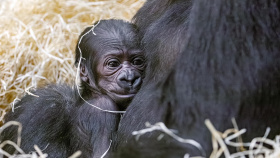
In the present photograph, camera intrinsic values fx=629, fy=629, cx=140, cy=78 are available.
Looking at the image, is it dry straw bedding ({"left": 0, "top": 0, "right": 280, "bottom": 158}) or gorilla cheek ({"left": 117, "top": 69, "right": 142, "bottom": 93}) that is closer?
gorilla cheek ({"left": 117, "top": 69, "right": 142, "bottom": 93})

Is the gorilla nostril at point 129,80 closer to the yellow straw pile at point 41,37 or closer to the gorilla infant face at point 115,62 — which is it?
the gorilla infant face at point 115,62

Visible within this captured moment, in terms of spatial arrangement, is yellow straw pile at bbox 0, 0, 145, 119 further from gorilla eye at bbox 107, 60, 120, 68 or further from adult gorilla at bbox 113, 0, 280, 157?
adult gorilla at bbox 113, 0, 280, 157

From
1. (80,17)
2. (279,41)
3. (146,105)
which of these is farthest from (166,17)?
(80,17)

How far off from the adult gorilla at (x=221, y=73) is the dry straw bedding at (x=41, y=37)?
128 cm

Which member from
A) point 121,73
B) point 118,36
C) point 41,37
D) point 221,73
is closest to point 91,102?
point 121,73

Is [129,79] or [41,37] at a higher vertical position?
[41,37]

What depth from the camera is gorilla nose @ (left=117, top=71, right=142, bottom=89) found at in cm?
250

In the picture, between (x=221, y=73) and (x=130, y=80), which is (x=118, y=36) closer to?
(x=130, y=80)

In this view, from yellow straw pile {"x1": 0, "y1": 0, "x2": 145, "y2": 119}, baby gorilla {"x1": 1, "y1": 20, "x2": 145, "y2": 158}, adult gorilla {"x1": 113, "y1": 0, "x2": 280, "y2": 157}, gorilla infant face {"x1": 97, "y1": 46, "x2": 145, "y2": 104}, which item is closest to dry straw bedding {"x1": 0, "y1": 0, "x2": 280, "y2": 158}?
yellow straw pile {"x1": 0, "y1": 0, "x2": 145, "y2": 119}

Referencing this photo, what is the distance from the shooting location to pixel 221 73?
184 cm

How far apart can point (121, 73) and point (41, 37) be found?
40.0 inches

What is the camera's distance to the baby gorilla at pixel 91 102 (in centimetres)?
245

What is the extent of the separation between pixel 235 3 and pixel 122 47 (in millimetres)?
792

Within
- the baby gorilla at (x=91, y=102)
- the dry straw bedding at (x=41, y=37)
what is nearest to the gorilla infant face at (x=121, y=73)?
the baby gorilla at (x=91, y=102)
